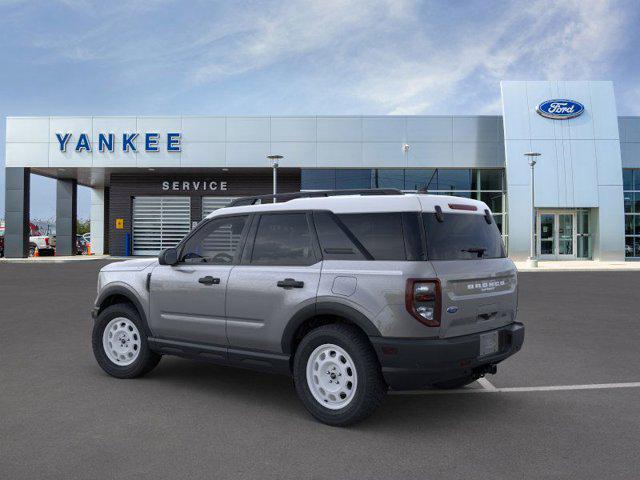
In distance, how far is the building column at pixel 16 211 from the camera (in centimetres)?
3098

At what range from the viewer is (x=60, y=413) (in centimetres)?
478

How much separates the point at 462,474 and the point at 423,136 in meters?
27.9

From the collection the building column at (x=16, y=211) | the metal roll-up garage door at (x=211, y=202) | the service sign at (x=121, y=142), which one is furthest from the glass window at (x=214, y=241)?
the building column at (x=16, y=211)

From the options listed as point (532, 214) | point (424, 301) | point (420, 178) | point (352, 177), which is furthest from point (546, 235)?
point (424, 301)

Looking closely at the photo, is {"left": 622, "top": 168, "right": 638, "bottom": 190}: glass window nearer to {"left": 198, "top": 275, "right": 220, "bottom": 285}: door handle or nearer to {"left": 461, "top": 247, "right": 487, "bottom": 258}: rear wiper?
{"left": 461, "top": 247, "right": 487, "bottom": 258}: rear wiper

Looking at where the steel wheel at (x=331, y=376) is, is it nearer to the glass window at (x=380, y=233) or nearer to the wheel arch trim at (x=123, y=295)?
the glass window at (x=380, y=233)

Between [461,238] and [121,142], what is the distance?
28.5 metres

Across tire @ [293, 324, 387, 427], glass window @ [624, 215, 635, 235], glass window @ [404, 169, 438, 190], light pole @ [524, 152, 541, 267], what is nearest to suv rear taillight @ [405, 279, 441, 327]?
tire @ [293, 324, 387, 427]

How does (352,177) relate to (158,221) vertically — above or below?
above

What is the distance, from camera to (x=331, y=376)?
→ 4.60m

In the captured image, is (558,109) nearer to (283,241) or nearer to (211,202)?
(211,202)

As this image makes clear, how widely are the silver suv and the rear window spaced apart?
0.04ft

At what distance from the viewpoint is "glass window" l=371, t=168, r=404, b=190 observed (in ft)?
101

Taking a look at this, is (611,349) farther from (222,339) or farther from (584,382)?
(222,339)
